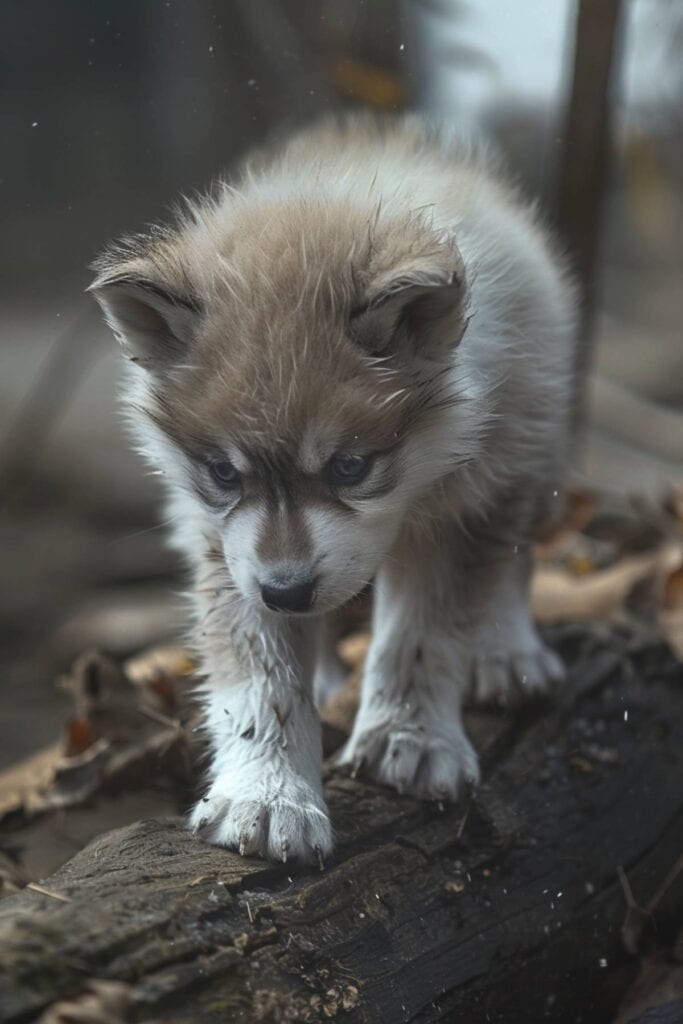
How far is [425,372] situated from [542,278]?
82cm

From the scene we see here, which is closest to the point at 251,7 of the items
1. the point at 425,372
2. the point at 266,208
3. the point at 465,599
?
the point at 266,208

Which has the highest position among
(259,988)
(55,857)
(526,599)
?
(259,988)

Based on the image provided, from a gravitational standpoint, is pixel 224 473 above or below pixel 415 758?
above

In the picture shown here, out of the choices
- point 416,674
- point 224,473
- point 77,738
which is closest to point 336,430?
point 224,473

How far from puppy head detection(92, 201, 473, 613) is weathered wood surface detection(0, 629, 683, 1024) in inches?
22.1

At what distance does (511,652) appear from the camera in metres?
3.37

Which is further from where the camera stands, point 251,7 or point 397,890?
point 251,7

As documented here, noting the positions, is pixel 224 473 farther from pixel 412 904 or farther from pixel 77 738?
pixel 77 738

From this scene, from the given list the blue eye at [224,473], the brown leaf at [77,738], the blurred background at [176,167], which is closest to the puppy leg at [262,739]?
the blue eye at [224,473]

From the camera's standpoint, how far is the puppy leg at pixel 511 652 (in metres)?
3.27

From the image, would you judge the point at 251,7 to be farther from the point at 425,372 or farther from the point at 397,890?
the point at 397,890

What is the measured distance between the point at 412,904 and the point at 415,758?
0.41 meters

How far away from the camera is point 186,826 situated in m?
2.50

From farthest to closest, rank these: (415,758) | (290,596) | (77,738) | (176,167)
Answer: (77,738) → (176,167) → (415,758) → (290,596)
